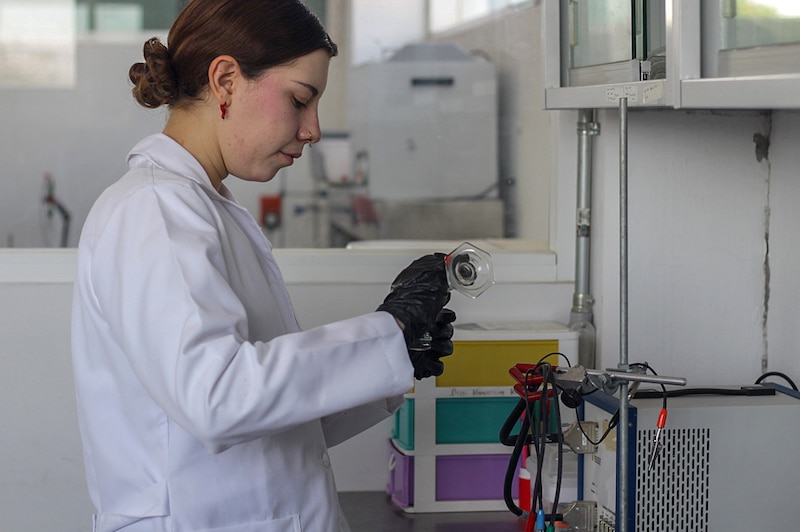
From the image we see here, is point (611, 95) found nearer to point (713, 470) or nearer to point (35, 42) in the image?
point (713, 470)

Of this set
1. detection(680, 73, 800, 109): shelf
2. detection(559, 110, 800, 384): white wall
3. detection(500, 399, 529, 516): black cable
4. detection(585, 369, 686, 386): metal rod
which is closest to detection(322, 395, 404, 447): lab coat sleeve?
detection(500, 399, 529, 516): black cable

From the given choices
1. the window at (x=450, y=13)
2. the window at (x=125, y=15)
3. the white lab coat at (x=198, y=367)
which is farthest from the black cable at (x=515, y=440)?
the window at (x=450, y=13)

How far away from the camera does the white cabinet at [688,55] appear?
37.4 inches

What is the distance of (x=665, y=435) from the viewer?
1.28 meters

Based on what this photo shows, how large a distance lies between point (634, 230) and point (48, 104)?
1417 mm

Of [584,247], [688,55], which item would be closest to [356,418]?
[688,55]

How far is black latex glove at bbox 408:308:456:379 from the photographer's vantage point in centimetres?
114

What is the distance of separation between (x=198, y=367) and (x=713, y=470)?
756 mm

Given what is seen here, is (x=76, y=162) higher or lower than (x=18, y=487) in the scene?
higher

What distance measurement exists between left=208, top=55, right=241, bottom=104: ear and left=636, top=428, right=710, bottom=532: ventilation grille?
69cm

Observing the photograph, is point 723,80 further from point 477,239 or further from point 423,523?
point 477,239

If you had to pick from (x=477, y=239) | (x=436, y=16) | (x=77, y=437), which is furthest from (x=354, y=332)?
(x=436, y=16)

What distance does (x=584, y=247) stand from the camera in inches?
73.1

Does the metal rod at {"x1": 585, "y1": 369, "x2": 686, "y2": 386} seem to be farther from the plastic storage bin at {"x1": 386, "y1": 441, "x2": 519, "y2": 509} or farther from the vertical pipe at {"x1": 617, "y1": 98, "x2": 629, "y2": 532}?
the plastic storage bin at {"x1": 386, "y1": 441, "x2": 519, "y2": 509}
